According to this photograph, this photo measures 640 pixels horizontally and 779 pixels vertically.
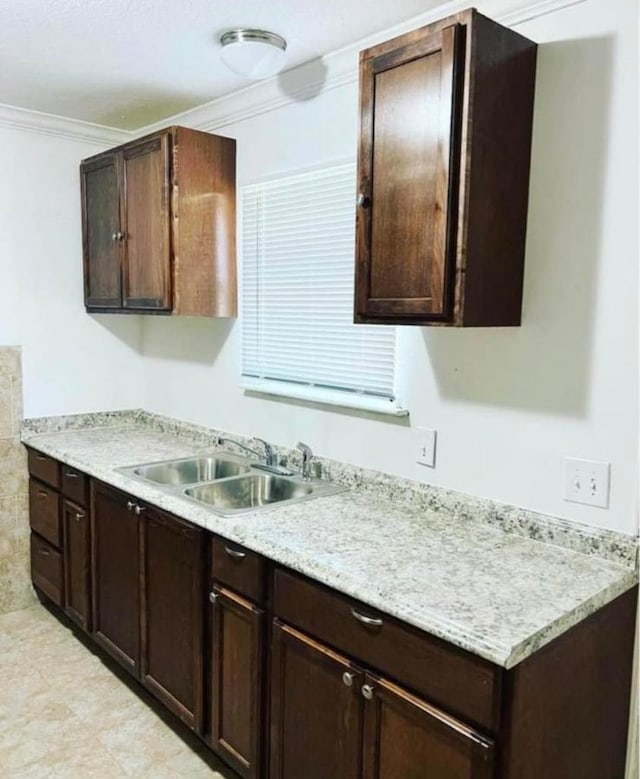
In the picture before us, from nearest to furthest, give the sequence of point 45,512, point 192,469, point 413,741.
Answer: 1. point 413,741
2. point 192,469
3. point 45,512

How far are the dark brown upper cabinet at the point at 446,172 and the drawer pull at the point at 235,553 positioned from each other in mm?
787

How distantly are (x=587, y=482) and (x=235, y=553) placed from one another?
1015mm

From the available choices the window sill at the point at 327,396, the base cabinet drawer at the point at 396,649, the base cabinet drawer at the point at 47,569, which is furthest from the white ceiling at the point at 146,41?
the base cabinet drawer at the point at 47,569

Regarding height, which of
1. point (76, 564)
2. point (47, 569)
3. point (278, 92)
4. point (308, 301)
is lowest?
point (47, 569)

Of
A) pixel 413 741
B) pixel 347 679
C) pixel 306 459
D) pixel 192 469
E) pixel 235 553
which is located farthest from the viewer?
pixel 192 469

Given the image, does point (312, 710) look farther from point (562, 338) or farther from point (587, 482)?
point (562, 338)

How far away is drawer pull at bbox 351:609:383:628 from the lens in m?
1.49

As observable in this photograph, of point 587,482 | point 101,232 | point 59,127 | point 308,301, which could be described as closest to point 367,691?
point 587,482

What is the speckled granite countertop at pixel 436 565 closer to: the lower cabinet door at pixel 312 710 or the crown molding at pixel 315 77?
the lower cabinet door at pixel 312 710

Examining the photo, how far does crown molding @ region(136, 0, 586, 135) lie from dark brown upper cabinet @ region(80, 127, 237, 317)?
18cm

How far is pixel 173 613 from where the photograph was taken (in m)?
2.22

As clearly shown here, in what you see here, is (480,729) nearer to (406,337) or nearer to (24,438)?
(406,337)

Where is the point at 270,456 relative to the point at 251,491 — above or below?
above

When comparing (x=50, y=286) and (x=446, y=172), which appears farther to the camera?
(x=50, y=286)
